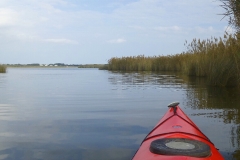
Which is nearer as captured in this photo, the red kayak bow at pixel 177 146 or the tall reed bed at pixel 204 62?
the red kayak bow at pixel 177 146

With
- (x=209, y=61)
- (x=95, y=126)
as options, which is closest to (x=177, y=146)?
(x=95, y=126)

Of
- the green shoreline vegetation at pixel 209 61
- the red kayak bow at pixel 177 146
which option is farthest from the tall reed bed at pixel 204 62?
the red kayak bow at pixel 177 146

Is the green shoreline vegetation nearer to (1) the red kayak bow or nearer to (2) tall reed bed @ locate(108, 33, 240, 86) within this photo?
(2) tall reed bed @ locate(108, 33, 240, 86)

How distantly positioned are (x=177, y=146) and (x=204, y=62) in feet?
40.6

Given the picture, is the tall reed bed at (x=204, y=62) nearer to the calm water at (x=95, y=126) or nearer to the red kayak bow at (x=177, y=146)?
the calm water at (x=95, y=126)

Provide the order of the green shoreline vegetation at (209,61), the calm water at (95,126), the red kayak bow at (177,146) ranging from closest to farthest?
the red kayak bow at (177,146), the calm water at (95,126), the green shoreline vegetation at (209,61)

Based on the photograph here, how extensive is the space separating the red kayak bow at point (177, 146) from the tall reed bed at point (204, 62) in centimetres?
400

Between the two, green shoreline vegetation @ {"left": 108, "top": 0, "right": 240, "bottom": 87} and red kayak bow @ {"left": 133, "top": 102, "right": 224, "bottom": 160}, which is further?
green shoreline vegetation @ {"left": 108, "top": 0, "right": 240, "bottom": 87}

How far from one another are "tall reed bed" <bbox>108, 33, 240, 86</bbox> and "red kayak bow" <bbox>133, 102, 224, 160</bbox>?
400 cm

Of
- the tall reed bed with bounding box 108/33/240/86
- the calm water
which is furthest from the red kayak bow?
the tall reed bed with bounding box 108/33/240/86

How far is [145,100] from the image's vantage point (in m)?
A: 8.06

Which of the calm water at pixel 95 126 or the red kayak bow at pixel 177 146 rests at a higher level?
the red kayak bow at pixel 177 146

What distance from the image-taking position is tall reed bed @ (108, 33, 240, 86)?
9.49 meters

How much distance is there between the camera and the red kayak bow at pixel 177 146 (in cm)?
213
